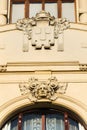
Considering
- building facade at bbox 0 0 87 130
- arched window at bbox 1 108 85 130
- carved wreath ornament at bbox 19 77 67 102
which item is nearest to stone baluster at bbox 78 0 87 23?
A: building facade at bbox 0 0 87 130

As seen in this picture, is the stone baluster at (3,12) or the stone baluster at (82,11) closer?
the stone baluster at (82,11)

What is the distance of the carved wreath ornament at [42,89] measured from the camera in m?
14.9

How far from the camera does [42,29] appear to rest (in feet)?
53.5

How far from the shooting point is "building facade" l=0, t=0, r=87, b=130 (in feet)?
48.6

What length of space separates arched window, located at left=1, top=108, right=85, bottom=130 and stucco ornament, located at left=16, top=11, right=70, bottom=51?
2.19 meters

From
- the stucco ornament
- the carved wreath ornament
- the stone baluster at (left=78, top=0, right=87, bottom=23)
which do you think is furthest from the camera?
the stone baluster at (left=78, top=0, right=87, bottom=23)

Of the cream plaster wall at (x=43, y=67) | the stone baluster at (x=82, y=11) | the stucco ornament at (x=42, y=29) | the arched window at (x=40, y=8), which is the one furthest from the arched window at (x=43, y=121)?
the arched window at (x=40, y=8)

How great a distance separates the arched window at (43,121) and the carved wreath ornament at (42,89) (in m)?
0.45

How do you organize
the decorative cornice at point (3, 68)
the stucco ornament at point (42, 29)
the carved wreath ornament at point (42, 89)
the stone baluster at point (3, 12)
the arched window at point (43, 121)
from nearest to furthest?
the arched window at point (43, 121), the carved wreath ornament at point (42, 89), the decorative cornice at point (3, 68), the stucco ornament at point (42, 29), the stone baluster at point (3, 12)

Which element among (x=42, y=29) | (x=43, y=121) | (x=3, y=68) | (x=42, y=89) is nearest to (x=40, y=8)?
(x=42, y=29)

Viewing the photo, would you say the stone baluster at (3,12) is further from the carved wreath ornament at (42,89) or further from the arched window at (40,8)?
the carved wreath ornament at (42,89)

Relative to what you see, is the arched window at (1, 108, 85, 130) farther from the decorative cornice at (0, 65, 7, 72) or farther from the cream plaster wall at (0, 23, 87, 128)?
the decorative cornice at (0, 65, 7, 72)

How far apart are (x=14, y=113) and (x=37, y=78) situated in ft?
4.25

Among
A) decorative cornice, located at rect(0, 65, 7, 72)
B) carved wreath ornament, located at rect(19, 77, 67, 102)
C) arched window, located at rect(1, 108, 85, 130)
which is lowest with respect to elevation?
arched window, located at rect(1, 108, 85, 130)
